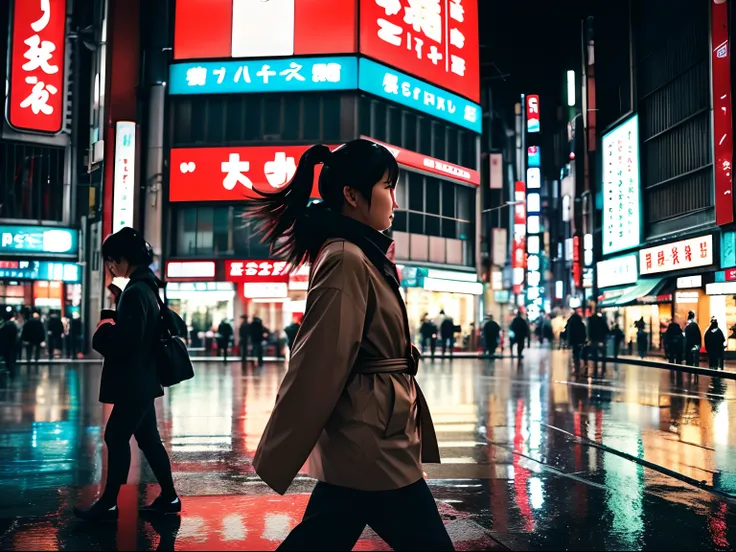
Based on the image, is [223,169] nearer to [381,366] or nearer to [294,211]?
[294,211]

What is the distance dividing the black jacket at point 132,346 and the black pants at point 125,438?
0.27 feet

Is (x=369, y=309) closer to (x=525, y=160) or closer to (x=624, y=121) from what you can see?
(x=624, y=121)

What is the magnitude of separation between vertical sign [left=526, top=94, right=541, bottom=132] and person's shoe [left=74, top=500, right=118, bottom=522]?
188 ft

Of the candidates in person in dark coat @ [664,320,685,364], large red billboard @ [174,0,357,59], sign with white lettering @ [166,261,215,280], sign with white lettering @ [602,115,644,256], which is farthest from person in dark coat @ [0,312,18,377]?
sign with white lettering @ [602,115,644,256]

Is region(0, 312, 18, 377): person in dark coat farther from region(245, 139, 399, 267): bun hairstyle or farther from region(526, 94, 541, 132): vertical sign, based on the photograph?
region(526, 94, 541, 132): vertical sign

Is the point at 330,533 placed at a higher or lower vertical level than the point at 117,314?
lower

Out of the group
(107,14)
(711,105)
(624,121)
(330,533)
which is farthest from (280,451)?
(624,121)

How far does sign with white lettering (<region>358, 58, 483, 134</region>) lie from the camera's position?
122 ft

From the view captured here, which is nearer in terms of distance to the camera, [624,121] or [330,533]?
[330,533]

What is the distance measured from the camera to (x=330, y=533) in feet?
9.53

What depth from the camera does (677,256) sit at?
33781 millimetres

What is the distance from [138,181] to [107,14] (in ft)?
22.4

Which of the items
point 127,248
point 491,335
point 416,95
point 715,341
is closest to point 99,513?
point 127,248

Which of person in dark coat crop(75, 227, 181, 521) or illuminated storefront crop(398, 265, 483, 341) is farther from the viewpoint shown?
illuminated storefront crop(398, 265, 483, 341)
